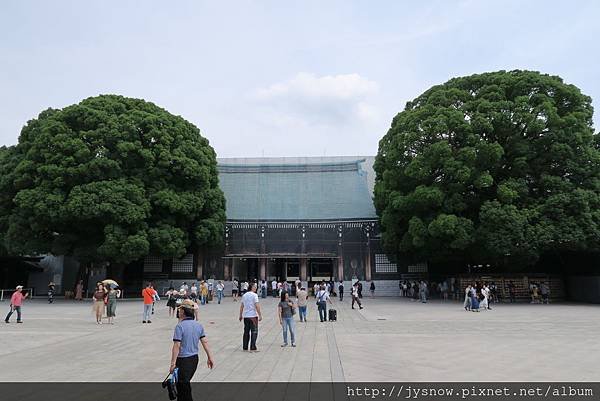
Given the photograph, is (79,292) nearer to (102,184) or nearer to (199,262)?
(102,184)

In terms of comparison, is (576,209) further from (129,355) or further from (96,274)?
(96,274)

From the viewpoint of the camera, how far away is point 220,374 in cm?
774

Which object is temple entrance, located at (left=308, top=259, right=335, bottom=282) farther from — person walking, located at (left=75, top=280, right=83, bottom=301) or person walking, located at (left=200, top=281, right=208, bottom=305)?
person walking, located at (left=75, top=280, right=83, bottom=301)

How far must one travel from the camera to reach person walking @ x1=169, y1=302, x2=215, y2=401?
4.84m

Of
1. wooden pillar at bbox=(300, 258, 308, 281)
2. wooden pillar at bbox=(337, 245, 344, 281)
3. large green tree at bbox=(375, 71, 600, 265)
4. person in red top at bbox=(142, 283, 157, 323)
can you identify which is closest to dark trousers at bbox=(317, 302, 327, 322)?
person in red top at bbox=(142, 283, 157, 323)

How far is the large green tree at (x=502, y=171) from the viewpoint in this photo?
78.4 feet

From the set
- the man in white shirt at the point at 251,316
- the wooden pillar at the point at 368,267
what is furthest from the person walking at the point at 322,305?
the wooden pillar at the point at 368,267

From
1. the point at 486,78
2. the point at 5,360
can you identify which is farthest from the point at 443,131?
the point at 5,360

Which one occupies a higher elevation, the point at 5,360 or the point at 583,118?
the point at 583,118

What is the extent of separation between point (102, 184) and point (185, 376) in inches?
943

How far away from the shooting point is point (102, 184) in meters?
26.1

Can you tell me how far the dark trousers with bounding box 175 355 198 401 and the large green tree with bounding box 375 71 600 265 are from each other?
21724 millimetres

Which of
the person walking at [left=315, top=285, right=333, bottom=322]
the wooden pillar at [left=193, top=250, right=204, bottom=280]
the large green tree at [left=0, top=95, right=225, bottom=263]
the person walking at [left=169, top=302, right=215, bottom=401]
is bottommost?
the person walking at [left=315, top=285, right=333, bottom=322]
